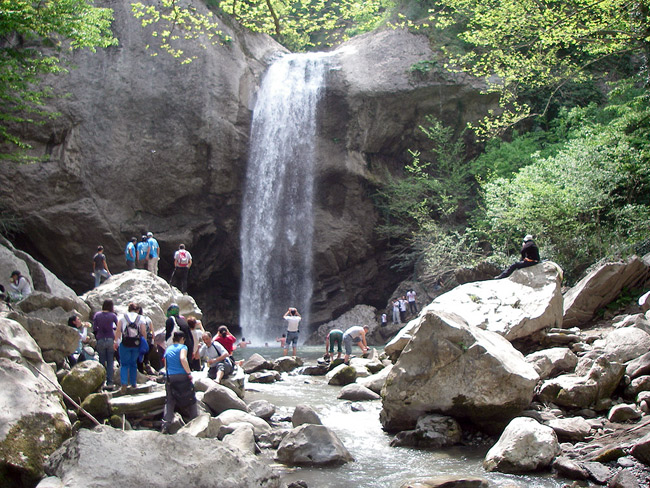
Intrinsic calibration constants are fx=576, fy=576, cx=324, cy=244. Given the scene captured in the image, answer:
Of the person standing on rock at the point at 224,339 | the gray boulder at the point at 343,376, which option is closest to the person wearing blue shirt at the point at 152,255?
the person standing on rock at the point at 224,339

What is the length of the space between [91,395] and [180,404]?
127 centimetres

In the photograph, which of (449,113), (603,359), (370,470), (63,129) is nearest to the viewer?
(370,470)

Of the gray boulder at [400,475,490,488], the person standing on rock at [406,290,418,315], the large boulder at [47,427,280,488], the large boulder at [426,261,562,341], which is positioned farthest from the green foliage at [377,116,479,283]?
the large boulder at [47,427,280,488]

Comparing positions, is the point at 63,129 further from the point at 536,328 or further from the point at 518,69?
the point at 536,328

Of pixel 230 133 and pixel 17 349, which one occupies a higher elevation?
pixel 230 133

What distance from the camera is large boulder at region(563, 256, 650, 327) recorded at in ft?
42.3

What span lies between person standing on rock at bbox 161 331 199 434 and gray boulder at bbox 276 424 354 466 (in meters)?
1.41

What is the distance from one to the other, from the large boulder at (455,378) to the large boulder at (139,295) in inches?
296

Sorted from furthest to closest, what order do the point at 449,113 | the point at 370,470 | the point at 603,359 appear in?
the point at 449,113 → the point at 603,359 → the point at 370,470

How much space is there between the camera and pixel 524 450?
666 cm

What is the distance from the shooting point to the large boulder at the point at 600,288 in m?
12.9

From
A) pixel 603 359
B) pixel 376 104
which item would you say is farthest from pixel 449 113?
pixel 603 359

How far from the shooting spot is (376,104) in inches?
1029

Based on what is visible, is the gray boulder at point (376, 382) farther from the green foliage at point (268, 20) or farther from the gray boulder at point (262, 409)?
the green foliage at point (268, 20)
